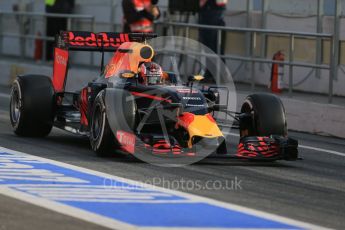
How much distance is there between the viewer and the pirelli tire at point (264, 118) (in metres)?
12.3

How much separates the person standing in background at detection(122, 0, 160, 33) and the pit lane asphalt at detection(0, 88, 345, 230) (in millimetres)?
6786

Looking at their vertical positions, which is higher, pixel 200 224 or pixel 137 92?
pixel 137 92

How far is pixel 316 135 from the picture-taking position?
16.0m

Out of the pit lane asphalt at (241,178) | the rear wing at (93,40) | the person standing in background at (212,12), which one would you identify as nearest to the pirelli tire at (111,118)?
the pit lane asphalt at (241,178)

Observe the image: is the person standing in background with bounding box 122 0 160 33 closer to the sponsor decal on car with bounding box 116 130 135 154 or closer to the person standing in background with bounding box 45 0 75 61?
the person standing in background with bounding box 45 0 75 61

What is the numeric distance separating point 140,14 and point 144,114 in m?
9.53

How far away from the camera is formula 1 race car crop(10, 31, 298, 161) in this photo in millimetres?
11602

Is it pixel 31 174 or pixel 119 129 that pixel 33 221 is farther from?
pixel 119 129

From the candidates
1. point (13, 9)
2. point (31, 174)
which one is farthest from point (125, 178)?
point (13, 9)

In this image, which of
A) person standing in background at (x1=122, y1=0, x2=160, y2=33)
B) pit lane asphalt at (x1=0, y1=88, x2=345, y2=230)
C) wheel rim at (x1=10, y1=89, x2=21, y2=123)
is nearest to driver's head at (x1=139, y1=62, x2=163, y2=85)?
pit lane asphalt at (x1=0, y1=88, x2=345, y2=230)

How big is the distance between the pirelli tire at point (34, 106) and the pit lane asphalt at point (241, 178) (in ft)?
0.55

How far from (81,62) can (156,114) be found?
13475 millimetres

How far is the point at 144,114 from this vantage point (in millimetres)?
11977

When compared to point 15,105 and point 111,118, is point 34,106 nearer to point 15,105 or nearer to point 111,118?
point 15,105
